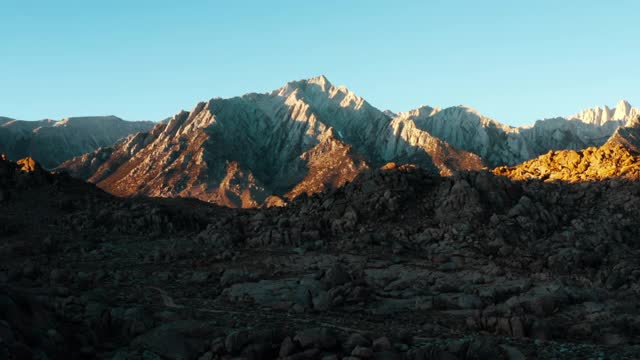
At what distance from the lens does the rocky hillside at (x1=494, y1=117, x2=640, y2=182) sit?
5194cm

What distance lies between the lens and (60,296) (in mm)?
24547

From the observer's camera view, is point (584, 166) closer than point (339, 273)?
No

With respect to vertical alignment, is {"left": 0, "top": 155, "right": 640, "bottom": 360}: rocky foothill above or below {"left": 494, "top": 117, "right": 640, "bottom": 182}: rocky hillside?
below

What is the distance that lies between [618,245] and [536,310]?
1853 centimetres

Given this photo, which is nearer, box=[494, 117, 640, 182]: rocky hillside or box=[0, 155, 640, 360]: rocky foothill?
box=[0, 155, 640, 360]: rocky foothill

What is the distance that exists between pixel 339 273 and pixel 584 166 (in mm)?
35734

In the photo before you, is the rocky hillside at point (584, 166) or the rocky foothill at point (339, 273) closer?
the rocky foothill at point (339, 273)

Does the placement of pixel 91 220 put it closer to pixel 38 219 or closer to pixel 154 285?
pixel 38 219

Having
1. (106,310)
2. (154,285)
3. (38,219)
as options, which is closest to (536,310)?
(106,310)

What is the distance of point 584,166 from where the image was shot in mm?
56406

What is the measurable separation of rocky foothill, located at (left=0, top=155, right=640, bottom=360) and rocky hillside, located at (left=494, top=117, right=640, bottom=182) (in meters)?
2.80

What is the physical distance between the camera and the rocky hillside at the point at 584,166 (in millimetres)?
51938

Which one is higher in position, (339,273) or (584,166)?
(584,166)

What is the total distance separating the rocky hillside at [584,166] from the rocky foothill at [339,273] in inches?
110
